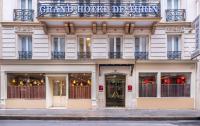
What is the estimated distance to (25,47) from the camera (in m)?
28.3

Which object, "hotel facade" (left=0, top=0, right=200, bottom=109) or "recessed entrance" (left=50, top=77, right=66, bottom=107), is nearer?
"hotel facade" (left=0, top=0, right=200, bottom=109)

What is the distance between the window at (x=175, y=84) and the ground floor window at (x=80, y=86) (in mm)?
5140

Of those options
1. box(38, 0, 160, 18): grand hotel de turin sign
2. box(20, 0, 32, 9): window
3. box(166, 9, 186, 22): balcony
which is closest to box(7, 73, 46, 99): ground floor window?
box(38, 0, 160, 18): grand hotel de turin sign

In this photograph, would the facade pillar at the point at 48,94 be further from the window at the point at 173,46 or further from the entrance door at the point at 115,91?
the window at the point at 173,46

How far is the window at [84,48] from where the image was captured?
2814 centimetres

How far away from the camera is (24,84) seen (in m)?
28.1

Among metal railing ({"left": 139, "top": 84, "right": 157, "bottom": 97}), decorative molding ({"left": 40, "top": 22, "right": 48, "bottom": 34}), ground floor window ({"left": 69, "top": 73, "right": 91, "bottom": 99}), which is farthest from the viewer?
metal railing ({"left": 139, "top": 84, "right": 157, "bottom": 97})

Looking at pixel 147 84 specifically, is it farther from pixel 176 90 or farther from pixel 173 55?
pixel 173 55

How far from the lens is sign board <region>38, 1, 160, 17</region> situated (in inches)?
1060

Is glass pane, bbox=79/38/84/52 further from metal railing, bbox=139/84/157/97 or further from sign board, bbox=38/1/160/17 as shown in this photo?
metal railing, bbox=139/84/157/97

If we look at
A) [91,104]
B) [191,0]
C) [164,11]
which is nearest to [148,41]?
[164,11]

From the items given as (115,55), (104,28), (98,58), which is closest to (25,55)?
(98,58)

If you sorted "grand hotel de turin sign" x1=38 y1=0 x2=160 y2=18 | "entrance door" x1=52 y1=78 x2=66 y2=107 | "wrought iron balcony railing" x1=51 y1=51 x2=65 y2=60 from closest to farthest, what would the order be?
1. "grand hotel de turin sign" x1=38 y1=0 x2=160 y2=18
2. "wrought iron balcony railing" x1=51 y1=51 x2=65 y2=60
3. "entrance door" x1=52 y1=78 x2=66 y2=107

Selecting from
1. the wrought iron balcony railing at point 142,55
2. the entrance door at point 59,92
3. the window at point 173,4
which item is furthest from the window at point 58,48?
the window at point 173,4
